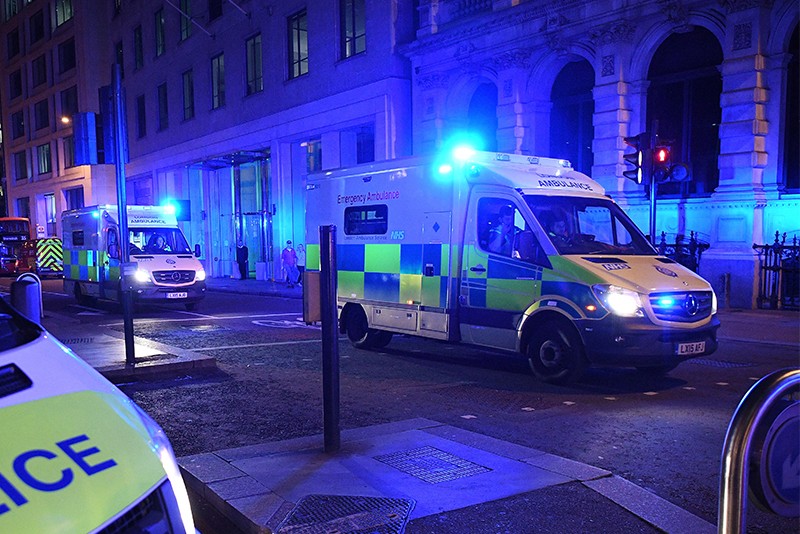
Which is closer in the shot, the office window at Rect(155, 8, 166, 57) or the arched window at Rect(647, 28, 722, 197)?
the arched window at Rect(647, 28, 722, 197)

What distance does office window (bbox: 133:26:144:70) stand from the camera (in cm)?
3791

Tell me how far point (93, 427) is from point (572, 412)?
531 centimetres

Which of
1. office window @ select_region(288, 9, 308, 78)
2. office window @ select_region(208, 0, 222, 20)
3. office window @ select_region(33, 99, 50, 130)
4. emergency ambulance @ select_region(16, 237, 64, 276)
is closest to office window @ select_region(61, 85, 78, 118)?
office window @ select_region(33, 99, 50, 130)

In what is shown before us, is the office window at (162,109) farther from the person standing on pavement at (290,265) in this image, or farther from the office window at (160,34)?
the person standing on pavement at (290,265)

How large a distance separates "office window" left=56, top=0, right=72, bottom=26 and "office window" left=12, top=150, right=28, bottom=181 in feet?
39.4

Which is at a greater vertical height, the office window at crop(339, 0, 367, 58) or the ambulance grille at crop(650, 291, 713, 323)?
the office window at crop(339, 0, 367, 58)

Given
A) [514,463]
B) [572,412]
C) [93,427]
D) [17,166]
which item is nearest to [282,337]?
[572,412]

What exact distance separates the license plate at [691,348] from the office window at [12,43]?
60.5m

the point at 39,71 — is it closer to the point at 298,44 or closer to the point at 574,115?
the point at 298,44

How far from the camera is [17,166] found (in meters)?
55.2

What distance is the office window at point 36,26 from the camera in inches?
1980

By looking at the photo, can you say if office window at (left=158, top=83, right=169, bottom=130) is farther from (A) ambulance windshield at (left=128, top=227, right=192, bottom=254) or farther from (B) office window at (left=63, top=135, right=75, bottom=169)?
(A) ambulance windshield at (left=128, top=227, right=192, bottom=254)

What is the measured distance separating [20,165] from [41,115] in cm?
645

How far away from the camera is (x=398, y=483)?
14.6 feet
